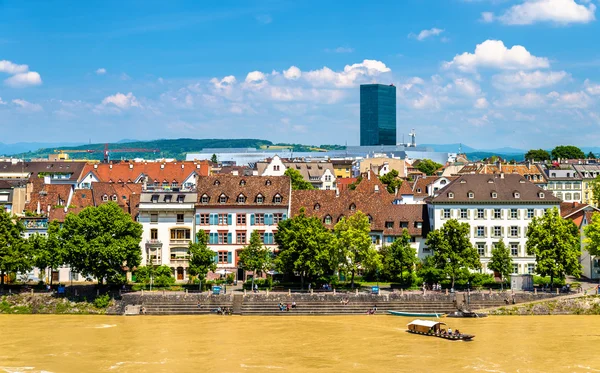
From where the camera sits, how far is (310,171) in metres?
191

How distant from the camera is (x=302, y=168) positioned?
19275 centimetres

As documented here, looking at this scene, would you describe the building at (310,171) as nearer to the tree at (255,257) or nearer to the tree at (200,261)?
the tree at (255,257)

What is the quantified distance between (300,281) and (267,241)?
22.7ft

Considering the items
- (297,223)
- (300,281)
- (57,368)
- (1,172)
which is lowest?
(57,368)

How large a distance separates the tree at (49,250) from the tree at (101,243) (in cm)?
71

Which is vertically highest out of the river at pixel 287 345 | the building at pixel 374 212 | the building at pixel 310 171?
the building at pixel 310 171

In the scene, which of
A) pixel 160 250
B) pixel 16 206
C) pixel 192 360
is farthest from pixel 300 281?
pixel 16 206

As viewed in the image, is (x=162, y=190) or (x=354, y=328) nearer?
(x=354, y=328)

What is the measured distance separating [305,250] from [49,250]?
25.5m

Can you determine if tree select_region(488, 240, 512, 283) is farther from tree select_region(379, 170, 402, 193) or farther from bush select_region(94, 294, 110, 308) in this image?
tree select_region(379, 170, 402, 193)

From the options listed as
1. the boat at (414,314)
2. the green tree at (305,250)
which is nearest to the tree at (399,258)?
the green tree at (305,250)

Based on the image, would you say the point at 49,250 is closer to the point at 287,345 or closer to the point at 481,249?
the point at 287,345

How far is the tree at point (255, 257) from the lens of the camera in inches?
3226

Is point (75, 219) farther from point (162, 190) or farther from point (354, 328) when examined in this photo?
point (354, 328)
